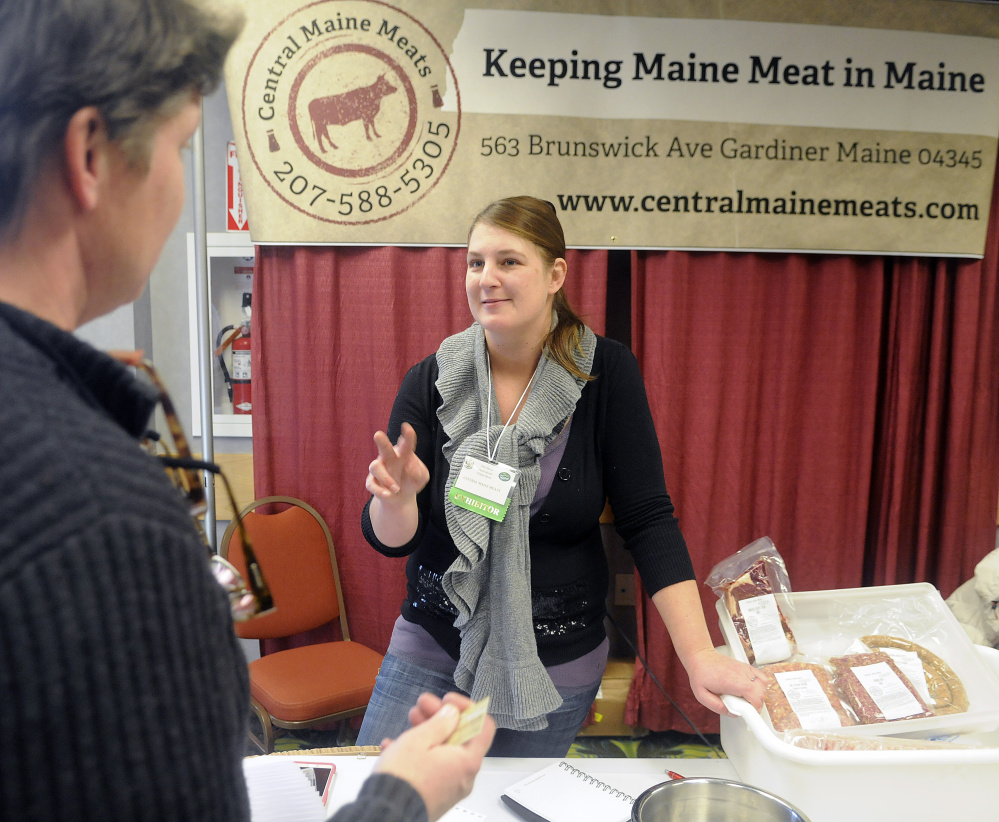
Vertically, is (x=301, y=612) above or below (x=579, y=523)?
below

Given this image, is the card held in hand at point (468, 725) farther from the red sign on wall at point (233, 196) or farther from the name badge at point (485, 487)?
the red sign on wall at point (233, 196)

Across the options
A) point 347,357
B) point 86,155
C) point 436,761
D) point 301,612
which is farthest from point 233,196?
point 436,761

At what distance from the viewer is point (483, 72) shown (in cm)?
240

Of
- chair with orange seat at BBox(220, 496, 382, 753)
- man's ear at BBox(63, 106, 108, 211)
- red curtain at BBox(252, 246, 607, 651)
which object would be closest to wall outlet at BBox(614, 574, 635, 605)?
red curtain at BBox(252, 246, 607, 651)

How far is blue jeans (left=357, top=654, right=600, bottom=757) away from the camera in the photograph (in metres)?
1.53

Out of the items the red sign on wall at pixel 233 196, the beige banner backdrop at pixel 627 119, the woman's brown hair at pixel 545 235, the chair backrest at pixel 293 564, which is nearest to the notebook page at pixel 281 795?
the woman's brown hair at pixel 545 235

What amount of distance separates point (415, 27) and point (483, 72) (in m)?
0.26

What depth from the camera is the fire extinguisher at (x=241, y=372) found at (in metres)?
2.84

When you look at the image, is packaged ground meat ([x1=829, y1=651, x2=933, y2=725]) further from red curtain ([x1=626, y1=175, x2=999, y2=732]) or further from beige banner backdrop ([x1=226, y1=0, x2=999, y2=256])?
beige banner backdrop ([x1=226, y1=0, x2=999, y2=256])

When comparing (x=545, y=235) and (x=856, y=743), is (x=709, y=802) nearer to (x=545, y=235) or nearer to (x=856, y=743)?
(x=856, y=743)

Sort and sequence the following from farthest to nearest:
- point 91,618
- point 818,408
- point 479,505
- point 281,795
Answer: point 818,408, point 479,505, point 281,795, point 91,618

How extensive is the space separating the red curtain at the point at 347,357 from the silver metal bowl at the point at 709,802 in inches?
70.4

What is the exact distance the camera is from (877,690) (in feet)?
3.57

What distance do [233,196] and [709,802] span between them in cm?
259
